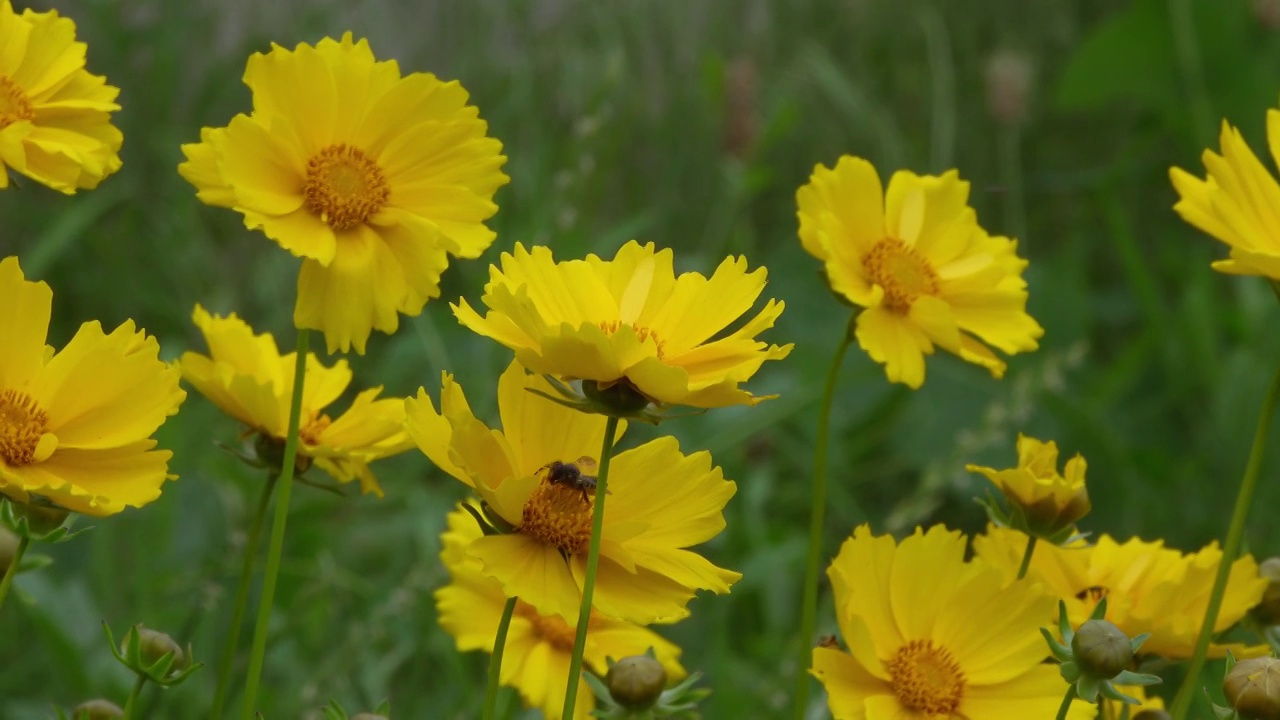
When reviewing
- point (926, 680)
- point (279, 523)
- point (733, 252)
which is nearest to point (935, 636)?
point (926, 680)

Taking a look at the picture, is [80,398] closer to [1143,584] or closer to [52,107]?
[52,107]

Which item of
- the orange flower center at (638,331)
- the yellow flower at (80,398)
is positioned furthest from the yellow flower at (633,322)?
the yellow flower at (80,398)

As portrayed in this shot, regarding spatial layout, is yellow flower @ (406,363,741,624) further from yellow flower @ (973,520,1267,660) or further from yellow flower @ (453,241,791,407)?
yellow flower @ (973,520,1267,660)

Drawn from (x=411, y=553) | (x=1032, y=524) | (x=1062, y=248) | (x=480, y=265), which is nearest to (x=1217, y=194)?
(x=1032, y=524)

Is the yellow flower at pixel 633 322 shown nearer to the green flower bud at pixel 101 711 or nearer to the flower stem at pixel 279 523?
the flower stem at pixel 279 523

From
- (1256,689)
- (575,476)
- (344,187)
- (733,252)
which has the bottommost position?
(1256,689)

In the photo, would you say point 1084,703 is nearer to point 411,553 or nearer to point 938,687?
point 938,687
